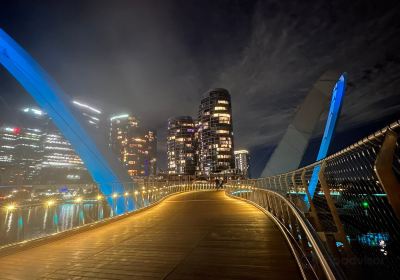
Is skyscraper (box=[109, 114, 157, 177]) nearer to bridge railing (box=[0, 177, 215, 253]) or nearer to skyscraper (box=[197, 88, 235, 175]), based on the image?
skyscraper (box=[197, 88, 235, 175])

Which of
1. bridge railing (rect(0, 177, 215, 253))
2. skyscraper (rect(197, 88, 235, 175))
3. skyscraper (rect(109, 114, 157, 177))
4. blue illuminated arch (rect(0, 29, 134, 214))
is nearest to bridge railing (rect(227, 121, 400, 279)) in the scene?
bridge railing (rect(0, 177, 215, 253))

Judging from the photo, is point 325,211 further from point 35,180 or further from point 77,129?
point 35,180

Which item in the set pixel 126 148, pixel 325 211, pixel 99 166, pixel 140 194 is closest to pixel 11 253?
pixel 325 211

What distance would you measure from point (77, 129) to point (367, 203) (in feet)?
56.5

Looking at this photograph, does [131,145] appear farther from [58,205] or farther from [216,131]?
[58,205]

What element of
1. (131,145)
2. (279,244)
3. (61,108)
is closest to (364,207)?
(279,244)

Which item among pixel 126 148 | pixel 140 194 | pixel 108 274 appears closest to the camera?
pixel 108 274

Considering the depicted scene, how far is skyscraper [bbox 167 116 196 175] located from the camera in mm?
174375

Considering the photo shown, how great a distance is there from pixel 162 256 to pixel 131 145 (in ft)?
616

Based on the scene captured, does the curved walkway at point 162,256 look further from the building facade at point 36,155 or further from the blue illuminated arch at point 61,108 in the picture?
the building facade at point 36,155

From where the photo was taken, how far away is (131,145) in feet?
608

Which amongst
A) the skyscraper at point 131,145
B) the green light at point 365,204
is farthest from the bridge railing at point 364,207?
the skyscraper at point 131,145

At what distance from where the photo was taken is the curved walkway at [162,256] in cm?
371

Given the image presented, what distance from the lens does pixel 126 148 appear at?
7210 inches
